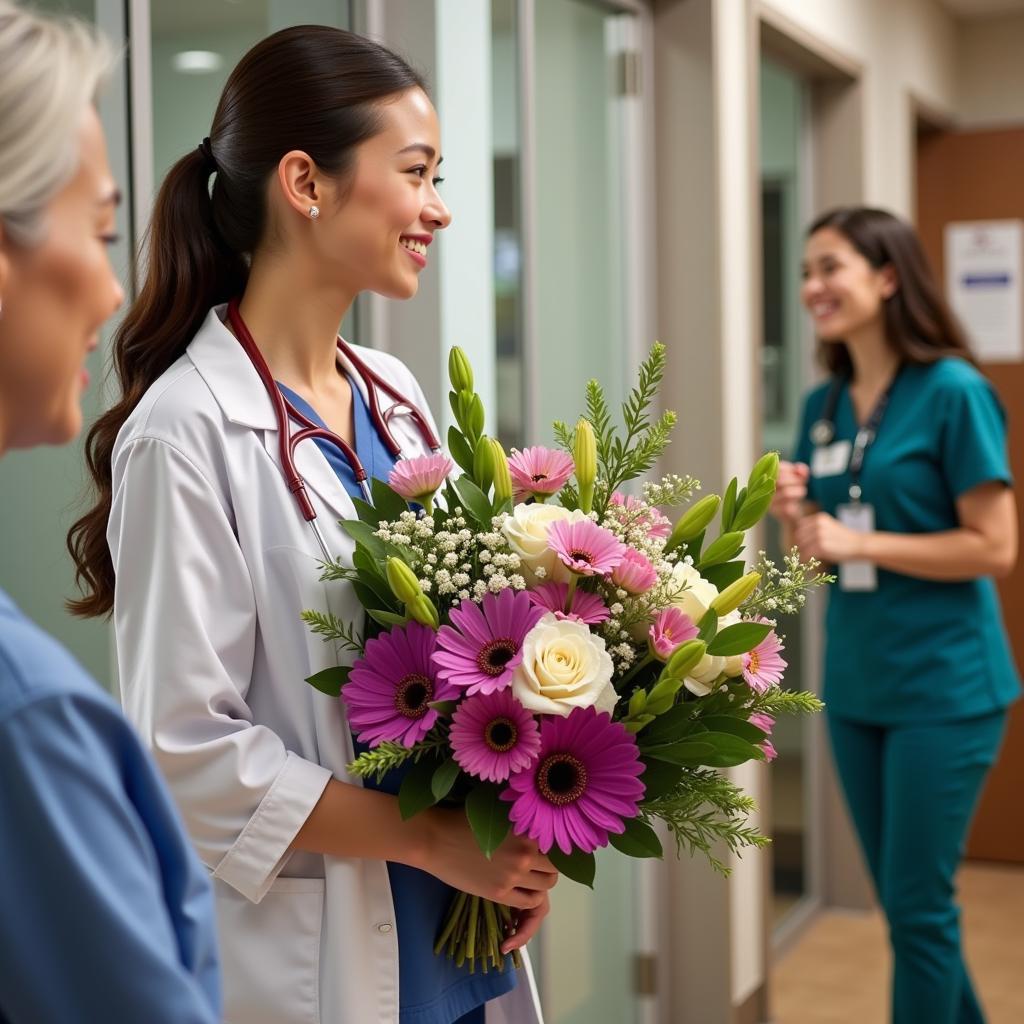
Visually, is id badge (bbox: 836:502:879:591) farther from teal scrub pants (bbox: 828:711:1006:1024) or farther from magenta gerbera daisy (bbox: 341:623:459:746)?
magenta gerbera daisy (bbox: 341:623:459:746)

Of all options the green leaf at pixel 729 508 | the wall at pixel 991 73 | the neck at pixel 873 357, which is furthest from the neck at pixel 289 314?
the wall at pixel 991 73

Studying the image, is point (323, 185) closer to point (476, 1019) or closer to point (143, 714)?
point (143, 714)

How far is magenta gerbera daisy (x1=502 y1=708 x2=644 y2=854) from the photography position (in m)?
1.19

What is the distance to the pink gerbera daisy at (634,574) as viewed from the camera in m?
1.26

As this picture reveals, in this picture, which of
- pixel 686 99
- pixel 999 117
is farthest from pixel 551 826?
pixel 999 117

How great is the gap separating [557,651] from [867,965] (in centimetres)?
298

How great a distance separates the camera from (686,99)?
3045 millimetres

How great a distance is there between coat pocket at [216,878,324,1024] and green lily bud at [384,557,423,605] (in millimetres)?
338

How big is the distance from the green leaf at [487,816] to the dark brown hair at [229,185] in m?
0.47

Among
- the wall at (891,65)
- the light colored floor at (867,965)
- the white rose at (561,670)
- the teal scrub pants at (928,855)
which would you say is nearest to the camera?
the white rose at (561,670)

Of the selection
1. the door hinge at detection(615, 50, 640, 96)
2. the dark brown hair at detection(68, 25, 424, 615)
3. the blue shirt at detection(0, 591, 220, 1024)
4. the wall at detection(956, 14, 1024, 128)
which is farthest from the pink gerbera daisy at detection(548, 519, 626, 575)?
the wall at detection(956, 14, 1024, 128)

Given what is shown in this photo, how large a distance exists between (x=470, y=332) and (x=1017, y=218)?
3.28 m

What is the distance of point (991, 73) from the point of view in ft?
16.6

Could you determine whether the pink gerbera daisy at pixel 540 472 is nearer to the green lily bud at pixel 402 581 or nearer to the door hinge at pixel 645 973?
the green lily bud at pixel 402 581
